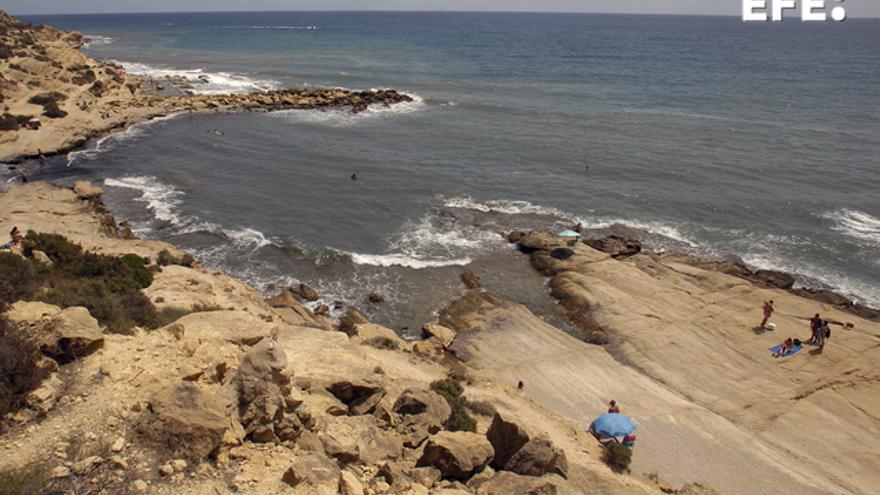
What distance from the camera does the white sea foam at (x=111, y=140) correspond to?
160 feet

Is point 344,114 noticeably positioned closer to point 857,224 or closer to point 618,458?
point 857,224

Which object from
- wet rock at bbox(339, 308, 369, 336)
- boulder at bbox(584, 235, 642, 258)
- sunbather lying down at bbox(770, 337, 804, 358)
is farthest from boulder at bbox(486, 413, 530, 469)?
boulder at bbox(584, 235, 642, 258)

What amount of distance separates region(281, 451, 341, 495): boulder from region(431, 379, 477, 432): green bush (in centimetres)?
485

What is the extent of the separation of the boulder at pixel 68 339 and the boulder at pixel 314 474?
561cm

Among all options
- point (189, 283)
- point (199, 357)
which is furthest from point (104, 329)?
point (189, 283)

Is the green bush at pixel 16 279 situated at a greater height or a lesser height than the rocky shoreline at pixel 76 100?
lesser

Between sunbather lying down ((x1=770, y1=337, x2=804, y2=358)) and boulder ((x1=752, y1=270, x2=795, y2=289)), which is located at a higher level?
boulder ((x1=752, y1=270, x2=795, y2=289))

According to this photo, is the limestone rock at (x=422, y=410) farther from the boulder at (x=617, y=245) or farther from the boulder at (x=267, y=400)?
the boulder at (x=617, y=245)

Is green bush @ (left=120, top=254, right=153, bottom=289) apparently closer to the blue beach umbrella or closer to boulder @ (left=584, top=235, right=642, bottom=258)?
the blue beach umbrella

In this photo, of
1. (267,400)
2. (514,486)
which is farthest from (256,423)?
(514,486)

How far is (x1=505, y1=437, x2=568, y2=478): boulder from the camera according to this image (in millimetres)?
13773

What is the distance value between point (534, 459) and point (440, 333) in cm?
1234

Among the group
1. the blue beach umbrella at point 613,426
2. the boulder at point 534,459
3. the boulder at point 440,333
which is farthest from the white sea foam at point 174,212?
the boulder at point 534,459

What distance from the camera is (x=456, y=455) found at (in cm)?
1305
